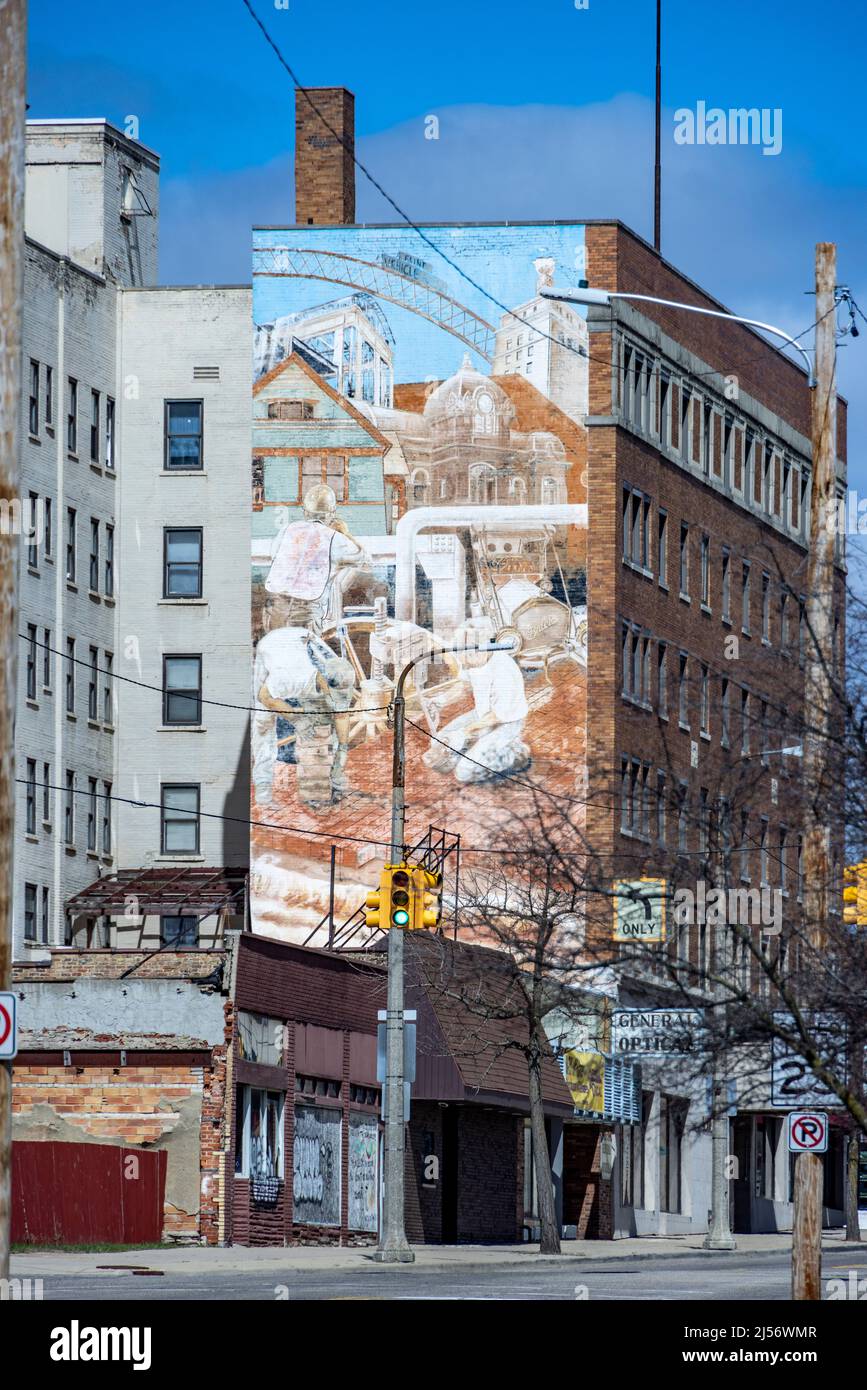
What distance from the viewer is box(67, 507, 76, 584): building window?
63.1 m

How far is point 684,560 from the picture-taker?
64625 millimetres

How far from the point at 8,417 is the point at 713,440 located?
53033mm

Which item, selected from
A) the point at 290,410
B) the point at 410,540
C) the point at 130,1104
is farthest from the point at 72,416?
the point at 130,1104

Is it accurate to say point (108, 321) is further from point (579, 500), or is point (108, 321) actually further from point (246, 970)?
point (246, 970)

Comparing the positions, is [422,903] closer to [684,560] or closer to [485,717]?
[485,717]

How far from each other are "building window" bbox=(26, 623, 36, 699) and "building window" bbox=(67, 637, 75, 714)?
4.88ft

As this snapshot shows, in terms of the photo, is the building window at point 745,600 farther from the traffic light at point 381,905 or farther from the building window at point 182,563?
the traffic light at point 381,905

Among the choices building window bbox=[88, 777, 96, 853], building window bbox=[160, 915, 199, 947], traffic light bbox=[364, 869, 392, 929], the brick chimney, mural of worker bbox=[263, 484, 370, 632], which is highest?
the brick chimney

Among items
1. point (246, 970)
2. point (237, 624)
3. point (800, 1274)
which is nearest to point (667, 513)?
point (237, 624)

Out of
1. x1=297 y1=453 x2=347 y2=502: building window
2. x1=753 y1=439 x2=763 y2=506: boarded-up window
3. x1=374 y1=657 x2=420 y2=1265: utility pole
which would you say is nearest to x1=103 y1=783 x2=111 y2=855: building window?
x1=297 y1=453 x2=347 y2=502: building window

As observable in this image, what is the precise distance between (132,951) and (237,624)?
2468 cm

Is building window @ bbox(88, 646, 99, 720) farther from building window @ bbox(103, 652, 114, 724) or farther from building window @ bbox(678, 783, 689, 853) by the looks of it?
building window @ bbox(678, 783, 689, 853)

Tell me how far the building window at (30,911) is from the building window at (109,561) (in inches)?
348

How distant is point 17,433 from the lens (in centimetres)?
1500
